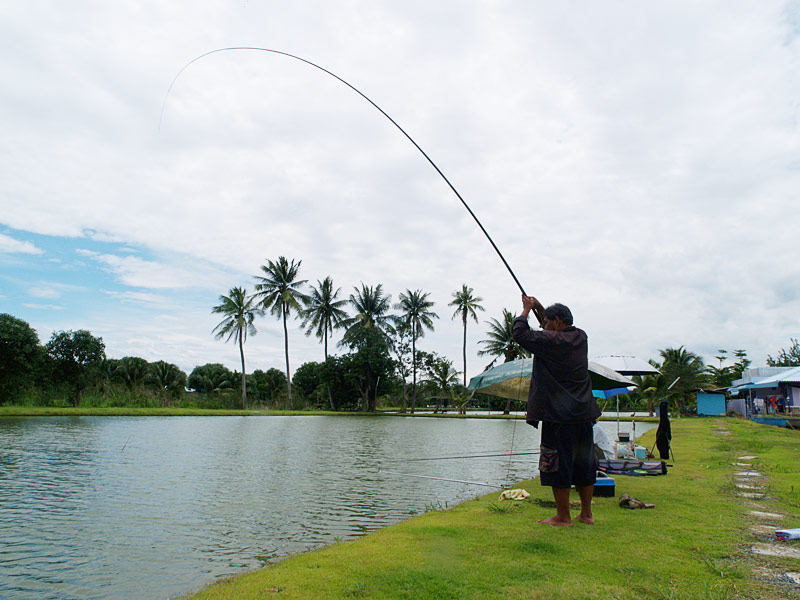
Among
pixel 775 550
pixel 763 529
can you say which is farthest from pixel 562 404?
pixel 763 529

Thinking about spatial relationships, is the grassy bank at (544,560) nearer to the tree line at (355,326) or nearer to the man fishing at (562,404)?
the man fishing at (562,404)

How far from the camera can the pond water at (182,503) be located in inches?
213

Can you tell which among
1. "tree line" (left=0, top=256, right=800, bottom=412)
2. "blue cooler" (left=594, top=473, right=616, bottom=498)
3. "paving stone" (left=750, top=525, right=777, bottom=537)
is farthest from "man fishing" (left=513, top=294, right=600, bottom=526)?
"tree line" (left=0, top=256, right=800, bottom=412)

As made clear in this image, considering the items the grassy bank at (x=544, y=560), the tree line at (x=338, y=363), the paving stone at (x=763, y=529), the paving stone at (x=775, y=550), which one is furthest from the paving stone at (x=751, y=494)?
the tree line at (x=338, y=363)

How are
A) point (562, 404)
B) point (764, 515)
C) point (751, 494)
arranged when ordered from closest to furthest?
point (562, 404) → point (764, 515) → point (751, 494)

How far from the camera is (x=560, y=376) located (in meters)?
4.99

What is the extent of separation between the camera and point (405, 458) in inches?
595

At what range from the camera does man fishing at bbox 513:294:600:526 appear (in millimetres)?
4914

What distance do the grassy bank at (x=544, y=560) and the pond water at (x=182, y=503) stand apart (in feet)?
4.44

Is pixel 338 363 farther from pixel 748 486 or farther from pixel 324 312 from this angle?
pixel 748 486

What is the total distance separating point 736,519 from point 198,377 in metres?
71.9

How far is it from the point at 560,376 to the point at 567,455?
70 cm

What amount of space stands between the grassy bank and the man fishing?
1.86ft

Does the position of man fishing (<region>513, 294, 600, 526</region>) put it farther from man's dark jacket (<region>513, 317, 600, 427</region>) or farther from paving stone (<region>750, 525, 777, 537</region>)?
paving stone (<region>750, 525, 777, 537</region>)
